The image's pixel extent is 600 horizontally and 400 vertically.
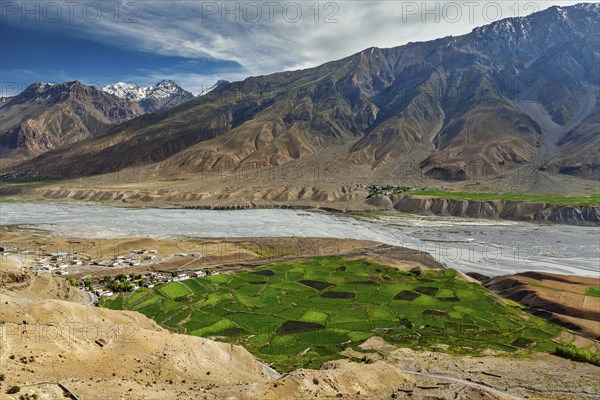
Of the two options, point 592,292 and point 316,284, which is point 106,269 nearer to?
point 316,284

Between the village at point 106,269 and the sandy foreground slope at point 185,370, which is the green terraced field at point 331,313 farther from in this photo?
the sandy foreground slope at point 185,370

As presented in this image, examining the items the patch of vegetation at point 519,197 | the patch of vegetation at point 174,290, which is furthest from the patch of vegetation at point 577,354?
the patch of vegetation at point 519,197

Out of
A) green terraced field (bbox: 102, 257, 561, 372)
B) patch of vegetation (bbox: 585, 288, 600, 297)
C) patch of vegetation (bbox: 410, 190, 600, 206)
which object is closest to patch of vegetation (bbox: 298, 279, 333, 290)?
green terraced field (bbox: 102, 257, 561, 372)

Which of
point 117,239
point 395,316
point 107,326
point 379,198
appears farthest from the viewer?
point 379,198

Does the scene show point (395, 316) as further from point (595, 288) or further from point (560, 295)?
point (595, 288)

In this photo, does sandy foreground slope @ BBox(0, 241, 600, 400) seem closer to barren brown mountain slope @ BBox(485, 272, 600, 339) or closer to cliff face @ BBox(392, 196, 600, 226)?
barren brown mountain slope @ BBox(485, 272, 600, 339)

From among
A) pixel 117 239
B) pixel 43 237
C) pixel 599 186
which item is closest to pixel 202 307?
pixel 117 239
